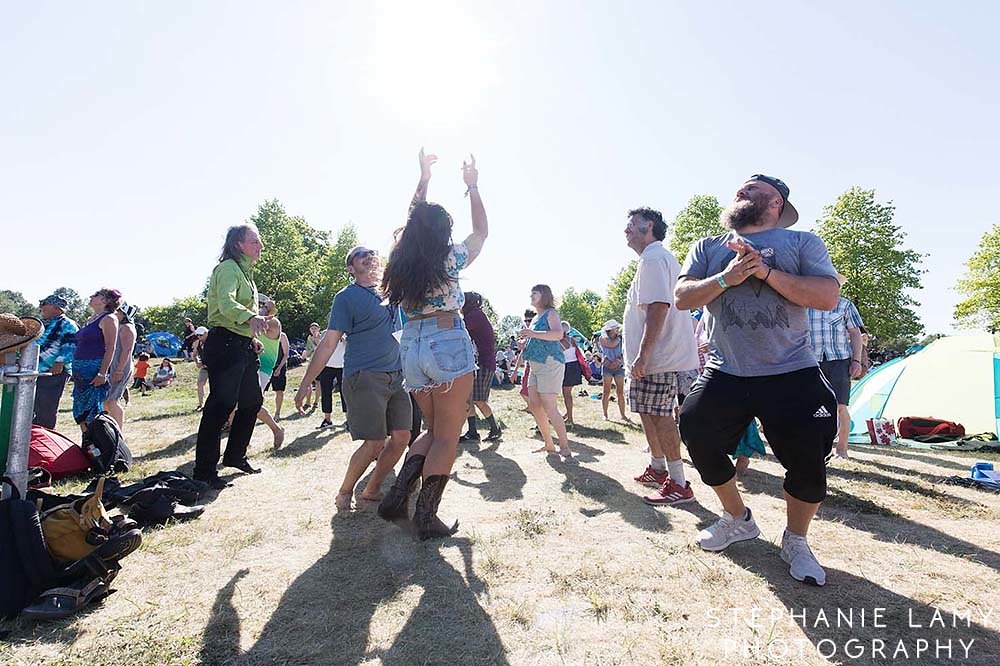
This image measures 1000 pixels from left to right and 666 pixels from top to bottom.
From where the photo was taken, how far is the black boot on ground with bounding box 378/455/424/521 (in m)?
3.23

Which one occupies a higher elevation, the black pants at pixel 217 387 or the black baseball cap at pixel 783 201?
the black baseball cap at pixel 783 201

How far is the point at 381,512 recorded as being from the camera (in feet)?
10.7

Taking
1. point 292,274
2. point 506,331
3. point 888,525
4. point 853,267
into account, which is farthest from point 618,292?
point 888,525

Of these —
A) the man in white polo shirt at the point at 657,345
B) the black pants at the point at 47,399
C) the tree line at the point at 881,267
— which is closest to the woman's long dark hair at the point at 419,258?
the man in white polo shirt at the point at 657,345

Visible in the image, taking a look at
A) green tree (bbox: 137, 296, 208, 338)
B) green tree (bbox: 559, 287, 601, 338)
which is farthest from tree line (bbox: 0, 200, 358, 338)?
green tree (bbox: 559, 287, 601, 338)

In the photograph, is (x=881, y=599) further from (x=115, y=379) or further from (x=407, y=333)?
(x=115, y=379)

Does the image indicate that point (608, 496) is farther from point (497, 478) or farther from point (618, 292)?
point (618, 292)

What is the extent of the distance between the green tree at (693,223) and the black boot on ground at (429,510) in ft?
99.3

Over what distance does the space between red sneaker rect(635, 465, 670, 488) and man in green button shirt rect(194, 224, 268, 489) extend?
3727 millimetres

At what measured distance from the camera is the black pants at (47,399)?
575 centimetres

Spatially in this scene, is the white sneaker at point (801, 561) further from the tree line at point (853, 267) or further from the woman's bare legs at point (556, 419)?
the tree line at point (853, 267)

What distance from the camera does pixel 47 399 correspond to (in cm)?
580

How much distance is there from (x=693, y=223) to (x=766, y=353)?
31.9 m

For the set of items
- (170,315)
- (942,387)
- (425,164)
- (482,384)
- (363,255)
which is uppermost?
(170,315)
